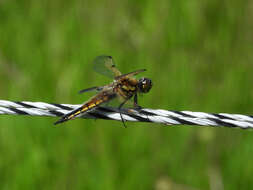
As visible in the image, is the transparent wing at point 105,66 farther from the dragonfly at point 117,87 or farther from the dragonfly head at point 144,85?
the dragonfly head at point 144,85

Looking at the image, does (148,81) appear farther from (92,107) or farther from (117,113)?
(117,113)

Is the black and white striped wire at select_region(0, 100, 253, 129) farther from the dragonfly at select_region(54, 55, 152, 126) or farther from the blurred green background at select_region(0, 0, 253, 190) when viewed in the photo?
the blurred green background at select_region(0, 0, 253, 190)

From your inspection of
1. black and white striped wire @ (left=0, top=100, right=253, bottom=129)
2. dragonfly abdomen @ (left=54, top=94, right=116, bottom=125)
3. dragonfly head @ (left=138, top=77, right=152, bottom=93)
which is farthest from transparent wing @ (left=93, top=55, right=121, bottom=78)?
black and white striped wire @ (left=0, top=100, right=253, bottom=129)

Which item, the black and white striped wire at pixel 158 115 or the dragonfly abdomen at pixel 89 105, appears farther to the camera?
the dragonfly abdomen at pixel 89 105

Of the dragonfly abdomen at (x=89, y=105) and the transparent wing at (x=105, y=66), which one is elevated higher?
the transparent wing at (x=105, y=66)

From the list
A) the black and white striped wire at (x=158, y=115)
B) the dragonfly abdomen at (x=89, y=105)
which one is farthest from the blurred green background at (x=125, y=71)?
the black and white striped wire at (x=158, y=115)

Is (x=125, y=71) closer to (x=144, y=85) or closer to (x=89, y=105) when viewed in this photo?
(x=144, y=85)
